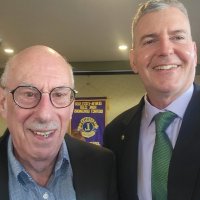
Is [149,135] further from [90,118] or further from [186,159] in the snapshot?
[90,118]

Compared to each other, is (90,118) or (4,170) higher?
(90,118)

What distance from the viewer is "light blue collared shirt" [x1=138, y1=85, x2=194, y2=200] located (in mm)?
1404

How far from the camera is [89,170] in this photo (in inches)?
56.1

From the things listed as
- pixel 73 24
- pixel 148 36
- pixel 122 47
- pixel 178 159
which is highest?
pixel 122 47

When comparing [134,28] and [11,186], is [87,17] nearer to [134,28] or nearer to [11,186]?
[134,28]

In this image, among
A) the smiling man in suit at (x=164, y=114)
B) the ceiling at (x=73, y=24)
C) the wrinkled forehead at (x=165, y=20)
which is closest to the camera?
the smiling man in suit at (x=164, y=114)

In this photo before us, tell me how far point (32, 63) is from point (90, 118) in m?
6.32

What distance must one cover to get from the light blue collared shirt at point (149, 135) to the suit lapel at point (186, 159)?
5 cm

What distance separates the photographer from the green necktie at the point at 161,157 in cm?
134

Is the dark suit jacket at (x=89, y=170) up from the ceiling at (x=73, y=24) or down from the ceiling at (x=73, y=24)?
down

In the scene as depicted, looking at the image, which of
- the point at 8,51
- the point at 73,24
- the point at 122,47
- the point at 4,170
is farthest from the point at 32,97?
the point at 8,51

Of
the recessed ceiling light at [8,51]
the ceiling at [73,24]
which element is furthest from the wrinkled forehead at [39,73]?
the recessed ceiling light at [8,51]

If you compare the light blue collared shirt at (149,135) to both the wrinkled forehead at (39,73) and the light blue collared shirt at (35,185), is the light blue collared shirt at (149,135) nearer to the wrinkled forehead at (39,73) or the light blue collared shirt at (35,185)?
the light blue collared shirt at (35,185)

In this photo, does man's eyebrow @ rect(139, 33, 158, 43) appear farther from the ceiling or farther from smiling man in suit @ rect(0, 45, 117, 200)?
the ceiling
